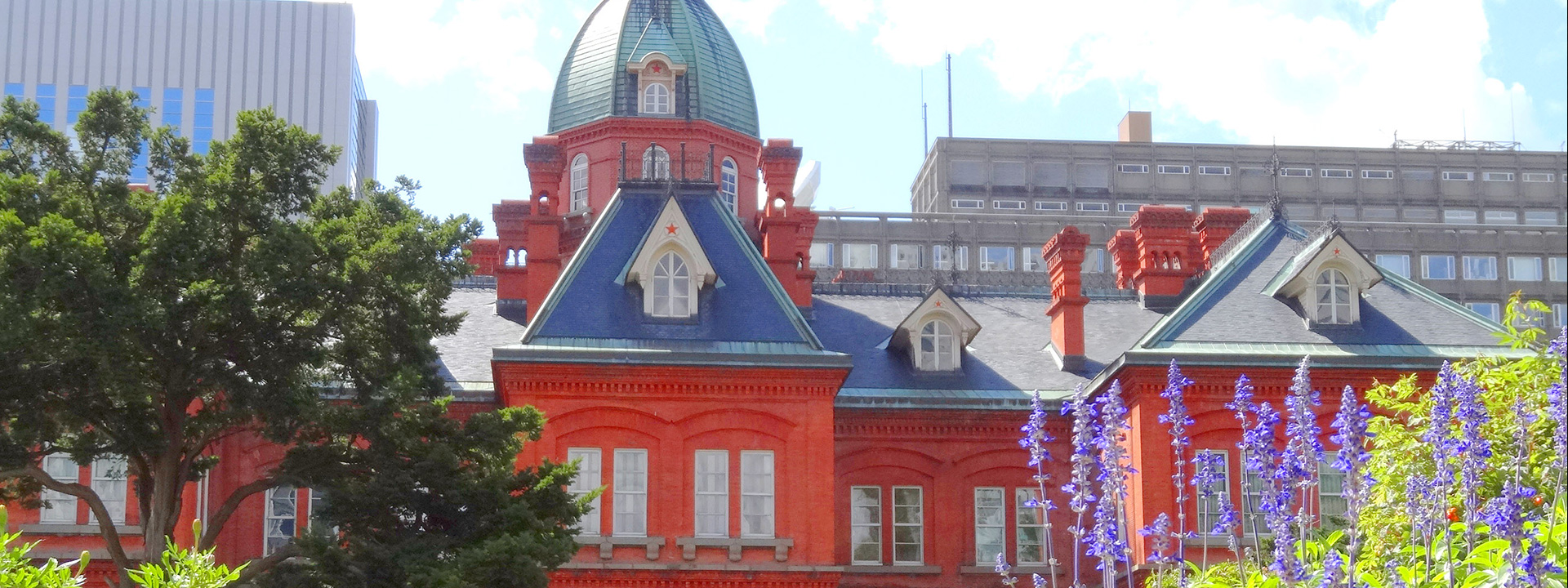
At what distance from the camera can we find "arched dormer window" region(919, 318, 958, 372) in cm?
3575

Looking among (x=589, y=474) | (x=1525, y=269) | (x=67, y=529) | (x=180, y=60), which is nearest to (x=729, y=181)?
(x=589, y=474)

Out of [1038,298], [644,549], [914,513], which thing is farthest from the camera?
[1038,298]

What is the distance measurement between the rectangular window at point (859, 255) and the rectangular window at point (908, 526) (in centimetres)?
4310

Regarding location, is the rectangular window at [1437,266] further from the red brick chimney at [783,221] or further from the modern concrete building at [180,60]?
the modern concrete building at [180,60]

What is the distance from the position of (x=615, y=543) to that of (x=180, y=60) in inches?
2502

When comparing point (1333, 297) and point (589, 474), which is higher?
point (1333, 297)

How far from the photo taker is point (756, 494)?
3206 cm

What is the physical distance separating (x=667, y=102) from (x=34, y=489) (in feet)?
67.2

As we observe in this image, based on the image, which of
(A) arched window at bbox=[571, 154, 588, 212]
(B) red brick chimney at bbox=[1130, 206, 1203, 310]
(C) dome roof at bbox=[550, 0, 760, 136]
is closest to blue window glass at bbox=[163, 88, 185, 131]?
(C) dome roof at bbox=[550, 0, 760, 136]

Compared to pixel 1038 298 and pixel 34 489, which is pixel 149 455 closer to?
pixel 34 489

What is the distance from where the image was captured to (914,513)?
3459cm

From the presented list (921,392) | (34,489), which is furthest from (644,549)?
(34,489)

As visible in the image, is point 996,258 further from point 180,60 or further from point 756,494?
point 756,494

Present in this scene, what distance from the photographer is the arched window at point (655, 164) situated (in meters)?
36.8
